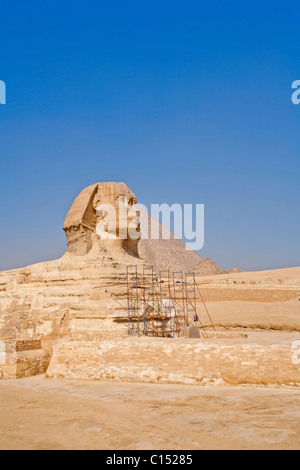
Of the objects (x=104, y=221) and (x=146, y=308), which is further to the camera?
(x=104, y=221)

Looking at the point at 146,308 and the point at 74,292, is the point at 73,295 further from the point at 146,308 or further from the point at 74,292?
the point at 146,308

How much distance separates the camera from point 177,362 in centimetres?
842

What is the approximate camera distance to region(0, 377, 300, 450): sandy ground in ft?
17.8

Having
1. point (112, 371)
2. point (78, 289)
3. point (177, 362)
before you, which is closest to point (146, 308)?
point (78, 289)

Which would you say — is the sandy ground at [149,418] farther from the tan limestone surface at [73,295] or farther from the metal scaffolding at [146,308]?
the metal scaffolding at [146,308]

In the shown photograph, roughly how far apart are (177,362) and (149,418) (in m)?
1.99

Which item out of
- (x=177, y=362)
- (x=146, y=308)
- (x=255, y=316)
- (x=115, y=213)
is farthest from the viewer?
(x=255, y=316)

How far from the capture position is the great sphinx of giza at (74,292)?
416 inches

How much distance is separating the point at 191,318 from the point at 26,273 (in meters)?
7.43

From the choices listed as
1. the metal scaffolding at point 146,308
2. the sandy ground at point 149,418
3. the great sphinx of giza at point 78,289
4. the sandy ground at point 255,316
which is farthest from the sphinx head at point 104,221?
the sandy ground at point 255,316

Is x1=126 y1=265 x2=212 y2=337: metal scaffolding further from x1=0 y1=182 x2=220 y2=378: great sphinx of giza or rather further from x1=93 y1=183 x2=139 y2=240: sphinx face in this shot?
x1=93 y1=183 x2=139 y2=240: sphinx face

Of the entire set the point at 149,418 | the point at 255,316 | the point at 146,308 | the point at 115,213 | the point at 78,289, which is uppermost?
the point at 115,213

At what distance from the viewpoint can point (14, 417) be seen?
278 inches
